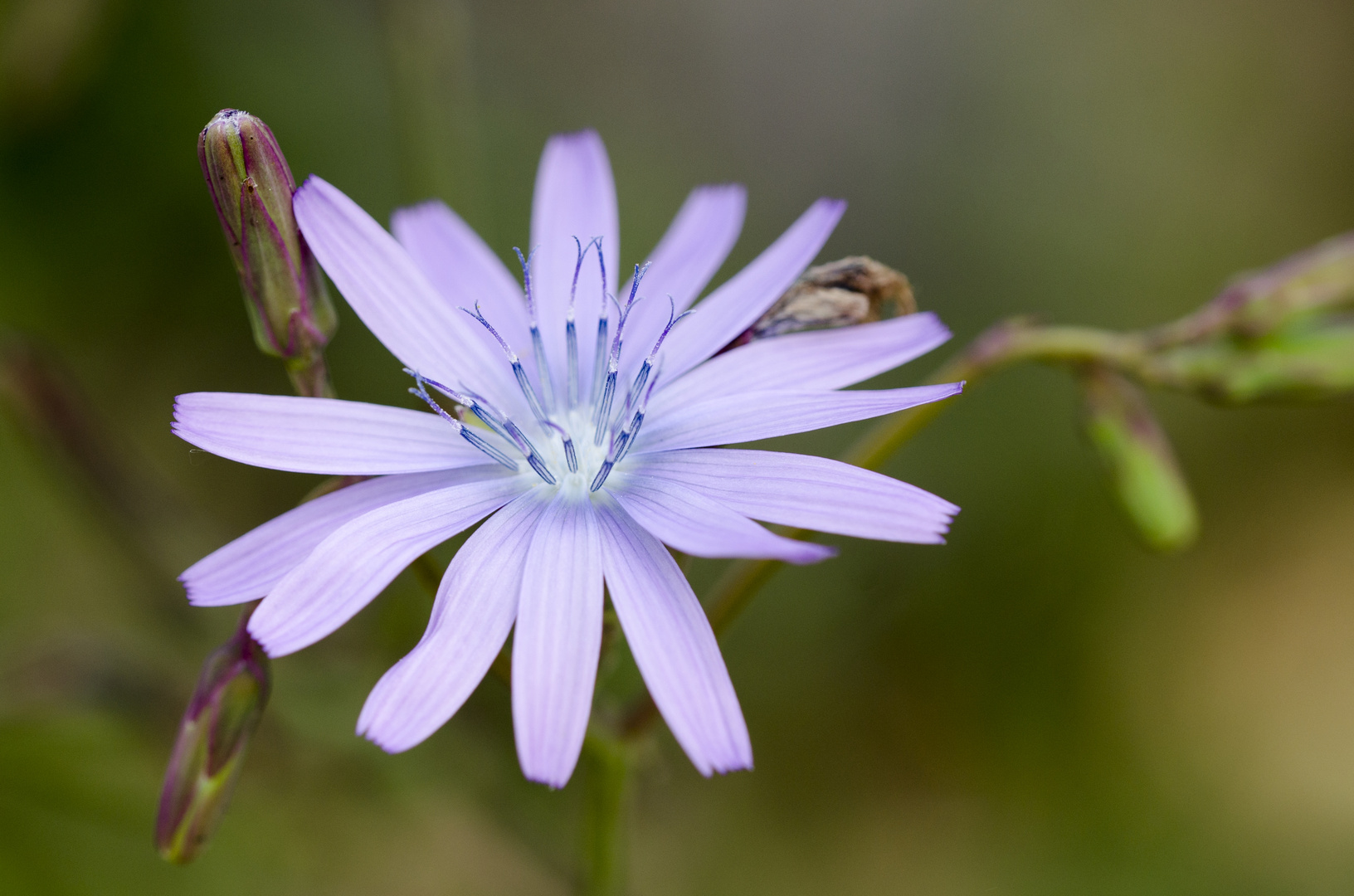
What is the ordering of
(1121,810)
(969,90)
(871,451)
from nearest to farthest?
(871,451) < (1121,810) < (969,90)

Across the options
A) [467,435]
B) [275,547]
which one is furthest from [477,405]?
[275,547]

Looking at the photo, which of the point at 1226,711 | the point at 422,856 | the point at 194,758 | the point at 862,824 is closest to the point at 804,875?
the point at 862,824

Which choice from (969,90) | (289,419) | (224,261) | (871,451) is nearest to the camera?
(289,419)

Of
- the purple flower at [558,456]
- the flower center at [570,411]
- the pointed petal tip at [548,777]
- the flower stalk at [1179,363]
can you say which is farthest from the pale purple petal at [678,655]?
the flower stalk at [1179,363]

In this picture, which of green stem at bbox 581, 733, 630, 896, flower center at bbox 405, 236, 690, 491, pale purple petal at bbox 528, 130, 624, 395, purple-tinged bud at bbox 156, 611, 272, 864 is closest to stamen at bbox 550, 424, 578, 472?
flower center at bbox 405, 236, 690, 491

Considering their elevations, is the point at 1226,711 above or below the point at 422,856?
below

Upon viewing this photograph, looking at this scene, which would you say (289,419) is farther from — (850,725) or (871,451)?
(850,725)

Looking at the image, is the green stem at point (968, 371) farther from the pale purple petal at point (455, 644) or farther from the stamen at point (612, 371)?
the pale purple petal at point (455, 644)

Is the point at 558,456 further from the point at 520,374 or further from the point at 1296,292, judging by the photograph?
the point at 1296,292

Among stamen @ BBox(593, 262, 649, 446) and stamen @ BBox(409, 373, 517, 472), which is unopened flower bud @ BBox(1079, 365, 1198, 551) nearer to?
stamen @ BBox(593, 262, 649, 446)
